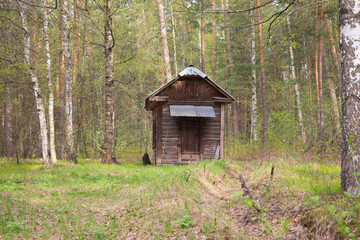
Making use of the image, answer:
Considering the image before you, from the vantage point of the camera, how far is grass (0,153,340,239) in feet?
17.0

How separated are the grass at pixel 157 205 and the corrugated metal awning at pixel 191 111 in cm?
630

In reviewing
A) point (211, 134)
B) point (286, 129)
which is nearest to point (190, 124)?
point (211, 134)

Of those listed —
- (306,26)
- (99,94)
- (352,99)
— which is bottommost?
(352,99)

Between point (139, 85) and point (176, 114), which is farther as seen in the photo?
point (139, 85)

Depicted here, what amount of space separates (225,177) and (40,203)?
5363 millimetres

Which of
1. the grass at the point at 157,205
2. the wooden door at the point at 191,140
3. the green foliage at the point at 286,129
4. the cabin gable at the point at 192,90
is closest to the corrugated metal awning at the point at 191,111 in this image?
the cabin gable at the point at 192,90

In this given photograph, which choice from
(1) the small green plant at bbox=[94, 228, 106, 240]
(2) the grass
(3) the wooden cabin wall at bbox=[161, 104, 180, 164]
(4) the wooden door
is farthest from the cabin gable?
(1) the small green plant at bbox=[94, 228, 106, 240]

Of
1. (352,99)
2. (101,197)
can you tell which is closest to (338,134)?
(352,99)

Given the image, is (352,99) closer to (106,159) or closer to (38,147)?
(106,159)

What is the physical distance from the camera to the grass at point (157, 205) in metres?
5.20

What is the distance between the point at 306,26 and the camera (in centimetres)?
2275

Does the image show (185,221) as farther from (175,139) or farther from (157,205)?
(175,139)

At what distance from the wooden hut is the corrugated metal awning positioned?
0.33 metres

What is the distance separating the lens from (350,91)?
5.12m
